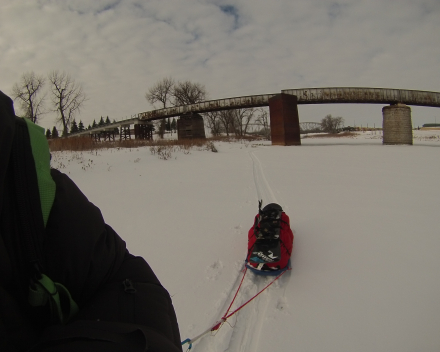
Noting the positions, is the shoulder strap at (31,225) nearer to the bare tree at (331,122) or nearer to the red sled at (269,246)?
the red sled at (269,246)

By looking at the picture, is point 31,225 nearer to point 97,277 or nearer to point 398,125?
point 97,277

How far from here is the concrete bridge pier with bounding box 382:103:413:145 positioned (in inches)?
828

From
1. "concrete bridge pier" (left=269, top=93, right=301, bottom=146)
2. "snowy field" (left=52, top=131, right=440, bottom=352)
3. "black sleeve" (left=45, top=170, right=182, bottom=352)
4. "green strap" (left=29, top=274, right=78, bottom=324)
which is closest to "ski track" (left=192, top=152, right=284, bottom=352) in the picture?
"snowy field" (left=52, top=131, right=440, bottom=352)

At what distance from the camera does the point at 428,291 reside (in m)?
2.29

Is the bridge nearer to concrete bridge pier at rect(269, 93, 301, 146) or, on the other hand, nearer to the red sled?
concrete bridge pier at rect(269, 93, 301, 146)

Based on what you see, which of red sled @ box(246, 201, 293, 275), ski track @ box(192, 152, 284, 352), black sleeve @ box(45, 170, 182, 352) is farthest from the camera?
red sled @ box(246, 201, 293, 275)

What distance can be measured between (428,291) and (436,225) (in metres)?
1.89

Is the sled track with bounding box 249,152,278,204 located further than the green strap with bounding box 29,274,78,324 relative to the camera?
Yes

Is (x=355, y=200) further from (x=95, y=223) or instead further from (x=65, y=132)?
(x=65, y=132)

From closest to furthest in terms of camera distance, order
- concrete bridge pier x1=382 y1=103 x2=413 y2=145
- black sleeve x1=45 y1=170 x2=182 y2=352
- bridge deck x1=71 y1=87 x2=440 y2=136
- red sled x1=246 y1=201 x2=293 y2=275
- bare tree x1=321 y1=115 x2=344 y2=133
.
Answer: black sleeve x1=45 y1=170 x2=182 y2=352 < red sled x1=246 y1=201 x2=293 y2=275 < concrete bridge pier x1=382 y1=103 x2=413 y2=145 < bridge deck x1=71 y1=87 x2=440 y2=136 < bare tree x1=321 y1=115 x2=344 y2=133

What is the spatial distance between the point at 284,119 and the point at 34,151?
22349 mm

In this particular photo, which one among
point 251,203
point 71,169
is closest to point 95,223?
point 251,203

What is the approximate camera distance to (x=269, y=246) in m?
2.82

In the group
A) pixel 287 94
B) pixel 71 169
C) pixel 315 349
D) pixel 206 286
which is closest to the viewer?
pixel 315 349
